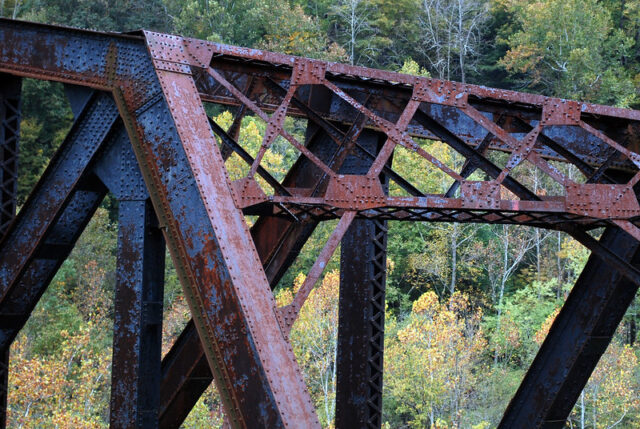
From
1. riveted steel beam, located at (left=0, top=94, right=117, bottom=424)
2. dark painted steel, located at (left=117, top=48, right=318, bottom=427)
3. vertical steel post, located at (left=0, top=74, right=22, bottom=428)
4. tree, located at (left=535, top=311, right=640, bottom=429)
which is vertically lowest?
dark painted steel, located at (left=117, top=48, right=318, bottom=427)

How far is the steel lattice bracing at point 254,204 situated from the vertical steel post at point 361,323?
1cm

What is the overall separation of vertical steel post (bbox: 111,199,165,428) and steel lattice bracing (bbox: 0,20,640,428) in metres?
0.01

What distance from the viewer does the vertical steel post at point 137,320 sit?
4930 mm

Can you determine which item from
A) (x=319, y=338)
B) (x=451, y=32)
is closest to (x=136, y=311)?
(x=319, y=338)

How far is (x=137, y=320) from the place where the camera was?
16.2 ft

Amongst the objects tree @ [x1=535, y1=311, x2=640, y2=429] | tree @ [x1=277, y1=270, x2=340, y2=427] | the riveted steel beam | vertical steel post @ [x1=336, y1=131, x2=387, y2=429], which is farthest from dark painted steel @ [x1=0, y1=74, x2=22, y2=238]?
tree @ [x1=277, y1=270, x2=340, y2=427]

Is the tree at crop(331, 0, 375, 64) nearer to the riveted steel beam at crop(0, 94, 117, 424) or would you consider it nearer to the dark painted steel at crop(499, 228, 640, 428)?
the dark painted steel at crop(499, 228, 640, 428)

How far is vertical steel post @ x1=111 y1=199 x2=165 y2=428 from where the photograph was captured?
4.93 m

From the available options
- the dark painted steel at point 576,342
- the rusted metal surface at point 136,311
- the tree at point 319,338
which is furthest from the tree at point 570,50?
the rusted metal surface at point 136,311

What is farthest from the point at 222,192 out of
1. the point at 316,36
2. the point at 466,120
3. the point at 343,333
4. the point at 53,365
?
the point at 316,36

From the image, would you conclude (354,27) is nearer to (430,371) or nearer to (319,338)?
(319,338)

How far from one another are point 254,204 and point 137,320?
1013 millimetres

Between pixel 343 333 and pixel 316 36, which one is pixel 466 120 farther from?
pixel 316 36

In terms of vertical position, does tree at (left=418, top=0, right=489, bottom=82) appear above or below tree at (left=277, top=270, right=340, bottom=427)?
above
